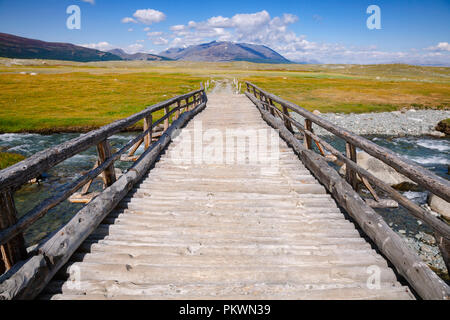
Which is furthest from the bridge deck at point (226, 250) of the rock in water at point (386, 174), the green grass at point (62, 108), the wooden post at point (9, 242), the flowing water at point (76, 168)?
the green grass at point (62, 108)

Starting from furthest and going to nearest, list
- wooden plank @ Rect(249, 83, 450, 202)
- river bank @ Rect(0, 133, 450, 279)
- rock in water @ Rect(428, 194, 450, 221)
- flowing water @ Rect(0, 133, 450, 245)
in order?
rock in water @ Rect(428, 194, 450, 221), flowing water @ Rect(0, 133, 450, 245), river bank @ Rect(0, 133, 450, 279), wooden plank @ Rect(249, 83, 450, 202)

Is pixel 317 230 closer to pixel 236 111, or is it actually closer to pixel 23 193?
pixel 23 193

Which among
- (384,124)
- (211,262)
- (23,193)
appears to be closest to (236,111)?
(23,193)

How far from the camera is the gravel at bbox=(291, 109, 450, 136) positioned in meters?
20.7

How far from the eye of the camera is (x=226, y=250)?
126 inches

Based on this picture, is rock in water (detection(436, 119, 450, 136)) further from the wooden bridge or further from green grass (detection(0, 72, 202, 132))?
green grass (detection(0, 72, 202, 132))

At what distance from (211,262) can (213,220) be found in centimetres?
93

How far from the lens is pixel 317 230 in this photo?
3.61 meters

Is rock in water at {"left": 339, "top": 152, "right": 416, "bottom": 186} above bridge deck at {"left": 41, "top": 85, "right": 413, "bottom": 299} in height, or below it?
below

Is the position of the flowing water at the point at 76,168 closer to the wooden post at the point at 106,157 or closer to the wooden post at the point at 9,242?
the wooden post at the point at 106,157

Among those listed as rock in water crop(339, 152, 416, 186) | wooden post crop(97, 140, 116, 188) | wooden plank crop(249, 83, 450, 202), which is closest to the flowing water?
rock in water crop(339, 152, 416, 186)

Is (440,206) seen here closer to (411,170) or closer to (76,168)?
(411,170)

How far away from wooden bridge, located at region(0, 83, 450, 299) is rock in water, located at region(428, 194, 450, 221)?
5.70 m

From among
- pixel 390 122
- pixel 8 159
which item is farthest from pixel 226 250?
pixel 390 122
